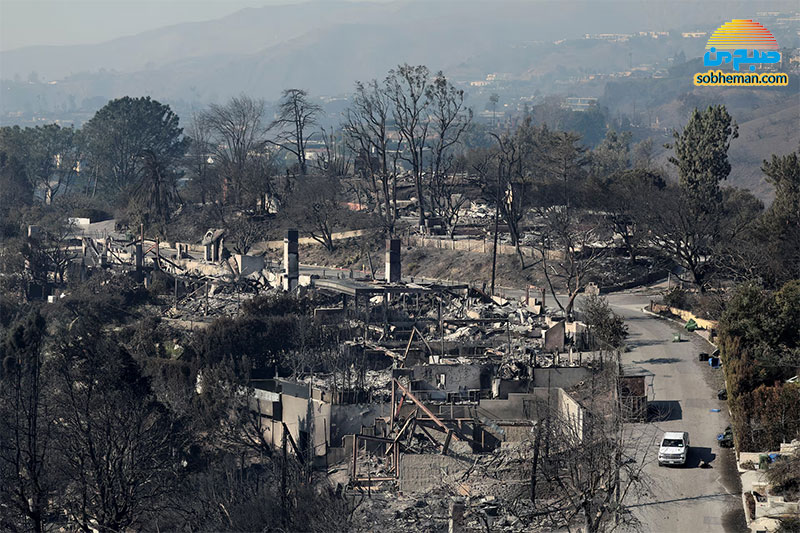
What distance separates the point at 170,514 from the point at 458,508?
6381 mm

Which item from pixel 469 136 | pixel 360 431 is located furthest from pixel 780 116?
pixel 360 431

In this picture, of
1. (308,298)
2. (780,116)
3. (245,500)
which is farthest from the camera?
(780,116)

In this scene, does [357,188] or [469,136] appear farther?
[469,136]

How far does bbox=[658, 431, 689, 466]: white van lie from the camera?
21.7m

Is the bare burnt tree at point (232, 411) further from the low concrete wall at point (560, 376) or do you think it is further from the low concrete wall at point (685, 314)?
the low concrete wall at point (685, 314)

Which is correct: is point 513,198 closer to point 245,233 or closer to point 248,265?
point 245,233

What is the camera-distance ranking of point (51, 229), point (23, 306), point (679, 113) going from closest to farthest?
point (23, 306) → point (51, 229) → point (679, 113)

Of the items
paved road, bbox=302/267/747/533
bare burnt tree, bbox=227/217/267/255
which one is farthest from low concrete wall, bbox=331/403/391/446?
bare burnt tree, bbox=227/217/267/255

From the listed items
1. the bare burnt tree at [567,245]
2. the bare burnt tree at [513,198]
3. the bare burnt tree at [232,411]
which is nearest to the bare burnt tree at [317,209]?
the bare burnt tree at [513,198]

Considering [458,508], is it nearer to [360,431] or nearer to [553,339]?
[360,431]

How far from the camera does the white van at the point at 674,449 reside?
71.1 feet

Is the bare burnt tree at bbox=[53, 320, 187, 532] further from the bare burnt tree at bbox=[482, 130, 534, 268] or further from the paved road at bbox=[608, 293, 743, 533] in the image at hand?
the bare burnt tree at bbox=[482, 130, 534, 268]

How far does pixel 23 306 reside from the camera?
135ft

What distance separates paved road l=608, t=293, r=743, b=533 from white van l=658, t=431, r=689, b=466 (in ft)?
0.48
